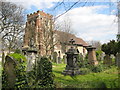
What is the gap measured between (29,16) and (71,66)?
1282 cm

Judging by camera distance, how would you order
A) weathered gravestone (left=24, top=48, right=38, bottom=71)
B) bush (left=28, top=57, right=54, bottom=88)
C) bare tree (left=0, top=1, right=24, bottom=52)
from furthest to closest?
bare tree (left=0, top=1, right=24, bottom=52), weathered gravestone (left=24, top=48, right=38, bottom=71), bush (left=28, top=57, right=54, bottom=88)

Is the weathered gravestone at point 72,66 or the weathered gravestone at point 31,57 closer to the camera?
the weathered gravestone at point 31,57

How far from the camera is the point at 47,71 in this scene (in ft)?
16.4

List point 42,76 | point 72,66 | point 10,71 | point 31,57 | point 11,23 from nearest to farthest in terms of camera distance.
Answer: point 10,71 → point 42,76 → point 31,57 → point 72,66 → point 11,23

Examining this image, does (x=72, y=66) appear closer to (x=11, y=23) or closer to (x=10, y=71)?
(x=10, y=71)

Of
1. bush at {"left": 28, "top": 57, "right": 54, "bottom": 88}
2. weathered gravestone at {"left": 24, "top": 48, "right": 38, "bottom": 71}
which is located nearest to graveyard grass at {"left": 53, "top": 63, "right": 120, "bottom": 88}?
bush at {"left": 28, "top": 57, "right": 54, "bottom": 88}

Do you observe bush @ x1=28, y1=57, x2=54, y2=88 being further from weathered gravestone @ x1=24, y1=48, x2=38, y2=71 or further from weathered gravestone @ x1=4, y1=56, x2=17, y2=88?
weathered gravestone @ x1=24, y1=48, x2=38, y2=71

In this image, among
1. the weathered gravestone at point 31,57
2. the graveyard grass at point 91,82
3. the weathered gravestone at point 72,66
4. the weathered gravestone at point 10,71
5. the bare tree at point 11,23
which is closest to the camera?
the graveyard grass at point 91,82

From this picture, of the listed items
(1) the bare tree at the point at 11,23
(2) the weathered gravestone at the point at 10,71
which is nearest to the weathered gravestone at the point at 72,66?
(2) the weathered gravestone at the point at 10,71

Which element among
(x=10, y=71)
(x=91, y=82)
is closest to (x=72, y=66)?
(x=91, y=82)

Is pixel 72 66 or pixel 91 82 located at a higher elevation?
pixel 72 66

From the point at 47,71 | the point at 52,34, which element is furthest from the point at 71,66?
the point at 52,34

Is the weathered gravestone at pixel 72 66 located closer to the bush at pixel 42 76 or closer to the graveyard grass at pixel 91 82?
the graveyard grass at pixel 91 82

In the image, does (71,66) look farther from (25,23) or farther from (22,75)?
(25,23)
